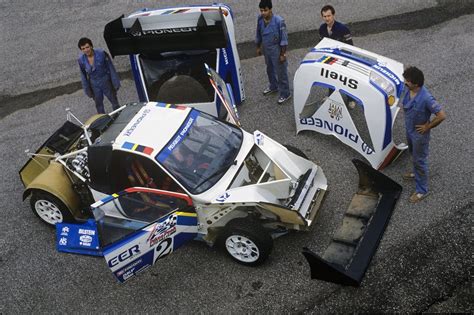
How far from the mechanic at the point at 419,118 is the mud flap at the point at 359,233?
1.53 ft

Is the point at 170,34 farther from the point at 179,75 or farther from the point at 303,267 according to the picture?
the point at 303,267

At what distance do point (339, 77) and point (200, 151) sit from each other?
2.47m

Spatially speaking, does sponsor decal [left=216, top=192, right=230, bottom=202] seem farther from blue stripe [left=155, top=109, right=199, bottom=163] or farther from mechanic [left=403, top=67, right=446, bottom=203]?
mechanic [left=403, top=67, right=446, bottom=203]

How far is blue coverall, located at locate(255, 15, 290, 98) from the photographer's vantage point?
27.1ft

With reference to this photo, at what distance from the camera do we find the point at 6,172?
8219mm

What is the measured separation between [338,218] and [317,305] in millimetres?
1439

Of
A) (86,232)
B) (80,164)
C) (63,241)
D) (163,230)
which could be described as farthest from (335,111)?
(63,241)

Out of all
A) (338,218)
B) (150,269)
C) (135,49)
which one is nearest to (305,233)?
(338,218)

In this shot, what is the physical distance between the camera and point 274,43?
8422mm

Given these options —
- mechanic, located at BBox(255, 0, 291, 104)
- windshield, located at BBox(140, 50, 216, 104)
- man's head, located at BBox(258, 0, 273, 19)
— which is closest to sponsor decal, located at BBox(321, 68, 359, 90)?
mechanic, located at BBox(255, 0, 291, 104)

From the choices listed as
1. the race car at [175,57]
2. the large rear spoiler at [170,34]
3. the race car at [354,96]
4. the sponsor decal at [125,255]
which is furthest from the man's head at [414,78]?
the sponsor decal at [125,255]

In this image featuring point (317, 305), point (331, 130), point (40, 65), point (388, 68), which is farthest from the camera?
point (40, 65)

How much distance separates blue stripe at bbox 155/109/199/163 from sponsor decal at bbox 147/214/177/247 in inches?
29.5

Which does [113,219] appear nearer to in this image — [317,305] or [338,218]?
[317,305]
